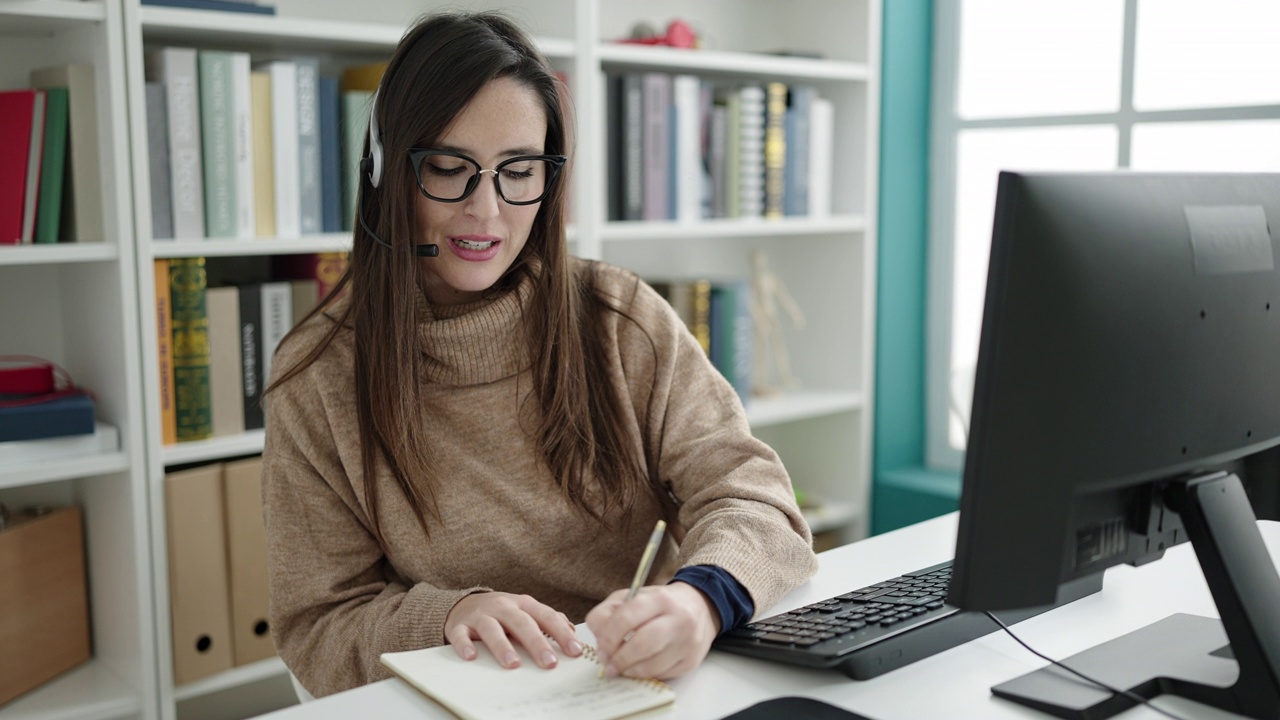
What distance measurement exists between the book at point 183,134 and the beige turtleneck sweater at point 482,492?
2.07 feet

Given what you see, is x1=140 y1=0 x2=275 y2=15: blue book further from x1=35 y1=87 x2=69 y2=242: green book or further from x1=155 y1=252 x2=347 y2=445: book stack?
x1=155 y1=252 x2=347 y2=445: book stack

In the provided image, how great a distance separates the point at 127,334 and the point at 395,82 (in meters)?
0.78

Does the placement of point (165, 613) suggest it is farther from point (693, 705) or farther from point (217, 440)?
point (693, 705)

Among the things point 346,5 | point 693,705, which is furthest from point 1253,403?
point 346,5

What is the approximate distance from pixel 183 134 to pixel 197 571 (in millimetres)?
737

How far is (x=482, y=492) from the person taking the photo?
1394 millimetres

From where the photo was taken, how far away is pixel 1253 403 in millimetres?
974

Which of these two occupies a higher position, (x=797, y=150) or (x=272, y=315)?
(x=797, y=150)

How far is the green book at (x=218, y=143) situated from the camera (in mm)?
1915

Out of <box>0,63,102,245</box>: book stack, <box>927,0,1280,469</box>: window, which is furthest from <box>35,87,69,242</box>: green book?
<box>927,0,1280,469</box>: window

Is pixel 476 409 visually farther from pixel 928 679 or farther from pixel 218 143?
pixel 218 143

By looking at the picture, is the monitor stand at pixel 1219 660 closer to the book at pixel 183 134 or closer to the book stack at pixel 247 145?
the book stack at pixel 247 145

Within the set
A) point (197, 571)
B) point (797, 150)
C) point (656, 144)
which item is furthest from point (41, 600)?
point (797, 150)

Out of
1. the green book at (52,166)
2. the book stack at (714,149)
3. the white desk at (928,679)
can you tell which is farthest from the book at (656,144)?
the white desk at (928,679)
